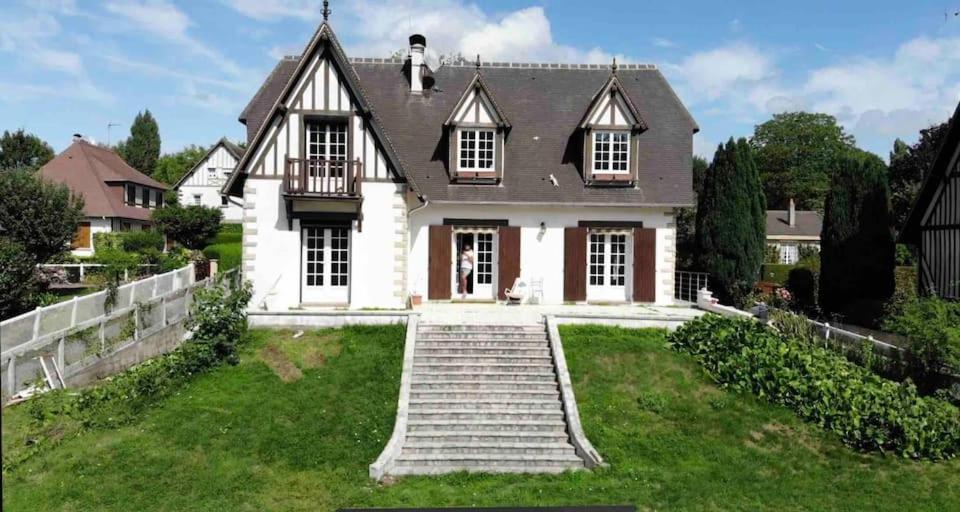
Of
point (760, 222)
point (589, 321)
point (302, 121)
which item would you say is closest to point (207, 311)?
point (302, 121)

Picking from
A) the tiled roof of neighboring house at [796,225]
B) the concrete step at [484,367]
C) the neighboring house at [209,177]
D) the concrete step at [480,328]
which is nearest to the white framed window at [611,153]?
the concrete step at [480,328]

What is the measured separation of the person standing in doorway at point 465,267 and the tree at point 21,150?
56.8 metres

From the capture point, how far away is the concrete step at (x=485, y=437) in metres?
11.5

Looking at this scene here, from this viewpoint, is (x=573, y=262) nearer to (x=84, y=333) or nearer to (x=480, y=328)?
(x=480, y=328)

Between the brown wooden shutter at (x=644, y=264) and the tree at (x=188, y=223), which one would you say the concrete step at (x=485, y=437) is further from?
the tree at (x=188, y=223)

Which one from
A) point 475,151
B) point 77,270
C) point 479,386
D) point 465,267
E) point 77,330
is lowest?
point 479,386

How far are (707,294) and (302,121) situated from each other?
13.6 m

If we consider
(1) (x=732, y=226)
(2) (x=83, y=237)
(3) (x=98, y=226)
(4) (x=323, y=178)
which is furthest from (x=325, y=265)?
(3) (x=98, y=226)

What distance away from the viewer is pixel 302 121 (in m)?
17.5

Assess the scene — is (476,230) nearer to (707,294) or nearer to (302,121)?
(302,121)

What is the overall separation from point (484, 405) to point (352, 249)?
736 centimetres

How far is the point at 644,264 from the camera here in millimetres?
20500

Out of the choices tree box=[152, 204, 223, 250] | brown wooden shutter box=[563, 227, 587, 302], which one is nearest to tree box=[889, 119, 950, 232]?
brown wooden shutter box=[563, 227, 587, 302]

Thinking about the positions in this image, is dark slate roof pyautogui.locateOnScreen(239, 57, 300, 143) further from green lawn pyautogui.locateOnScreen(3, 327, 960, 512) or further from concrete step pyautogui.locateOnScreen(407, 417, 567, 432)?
concrete step pyautogui.locateOnScreen(407, 417, 567, 432)
